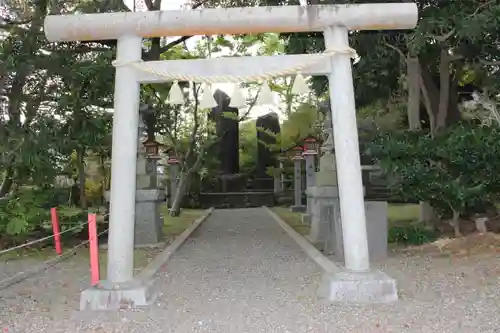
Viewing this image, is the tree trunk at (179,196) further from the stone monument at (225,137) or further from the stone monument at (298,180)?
the stone monument at (225,137)

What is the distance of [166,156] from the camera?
2100 centimetres

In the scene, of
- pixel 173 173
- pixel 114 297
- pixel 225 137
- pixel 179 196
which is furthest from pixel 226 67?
pixel 225 137

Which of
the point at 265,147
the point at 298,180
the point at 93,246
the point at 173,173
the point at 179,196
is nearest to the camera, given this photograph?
the point at 93,246

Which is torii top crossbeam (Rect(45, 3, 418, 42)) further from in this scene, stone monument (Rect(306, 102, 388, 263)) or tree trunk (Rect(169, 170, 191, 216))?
tree trunk (Rect(169, 170, 191, 216))

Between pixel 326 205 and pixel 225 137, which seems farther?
pixel 225 137

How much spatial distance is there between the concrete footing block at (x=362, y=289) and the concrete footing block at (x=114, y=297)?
200 cm

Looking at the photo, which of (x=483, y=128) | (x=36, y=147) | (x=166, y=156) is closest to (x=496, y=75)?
(x=483, y=128)

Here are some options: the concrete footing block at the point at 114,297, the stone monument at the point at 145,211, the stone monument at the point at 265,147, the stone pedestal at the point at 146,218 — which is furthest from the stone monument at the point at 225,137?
the concrete footing block at the point at 114,297

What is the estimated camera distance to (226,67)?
5.70 m

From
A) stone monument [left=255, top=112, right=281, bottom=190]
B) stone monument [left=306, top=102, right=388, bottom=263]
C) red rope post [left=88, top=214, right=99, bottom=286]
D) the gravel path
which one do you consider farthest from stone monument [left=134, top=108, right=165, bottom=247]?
stone monument [left=255, top=112, right=281, bottom=190]

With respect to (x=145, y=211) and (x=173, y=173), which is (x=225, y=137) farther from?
(x=145, y=211)

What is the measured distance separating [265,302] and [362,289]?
Answer: 41.2 inches

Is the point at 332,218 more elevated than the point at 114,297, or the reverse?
the point at 332,218

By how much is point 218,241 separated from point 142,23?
20.8ft
